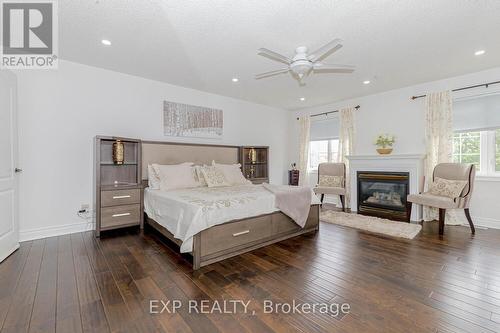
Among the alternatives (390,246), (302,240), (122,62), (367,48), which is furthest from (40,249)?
(367,48)

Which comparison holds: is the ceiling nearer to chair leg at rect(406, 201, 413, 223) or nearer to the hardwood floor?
chair leg at rect(406, 201, 413, 223)

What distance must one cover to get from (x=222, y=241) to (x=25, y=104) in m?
3.33

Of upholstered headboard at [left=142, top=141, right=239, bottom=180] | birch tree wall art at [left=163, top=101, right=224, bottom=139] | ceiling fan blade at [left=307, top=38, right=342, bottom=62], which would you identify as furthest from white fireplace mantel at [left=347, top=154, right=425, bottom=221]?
birch tree wall art at [left=163, top=101, right=224, bottom=139]

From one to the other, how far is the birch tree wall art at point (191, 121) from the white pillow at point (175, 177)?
0.93 metres

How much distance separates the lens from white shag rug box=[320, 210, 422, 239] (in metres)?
3.46

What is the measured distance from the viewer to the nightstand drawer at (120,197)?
333 cm

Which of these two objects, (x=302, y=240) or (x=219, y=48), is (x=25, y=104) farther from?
(x=302, y=240)

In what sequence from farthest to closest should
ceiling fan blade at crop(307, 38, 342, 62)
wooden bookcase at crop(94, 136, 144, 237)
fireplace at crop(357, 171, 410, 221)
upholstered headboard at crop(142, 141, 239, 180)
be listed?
fireplace at crop(357, 171, 410, 221)
upholstered headboard at crop(142, 141, 239, 180)
wooden bookcase at crop(94, 136, 144, 237)
ceiling fan blade at crop(307, 38, 342, 62)

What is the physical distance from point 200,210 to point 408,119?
463 centimetres

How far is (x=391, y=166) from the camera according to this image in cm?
457

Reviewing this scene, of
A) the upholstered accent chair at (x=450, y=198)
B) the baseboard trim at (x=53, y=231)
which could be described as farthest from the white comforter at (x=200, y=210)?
the upholstered accent chair at (x=450, y=198)

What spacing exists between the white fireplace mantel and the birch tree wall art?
3145 millimetres

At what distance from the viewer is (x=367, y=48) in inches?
119

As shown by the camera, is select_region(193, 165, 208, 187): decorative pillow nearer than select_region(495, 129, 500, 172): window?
No
